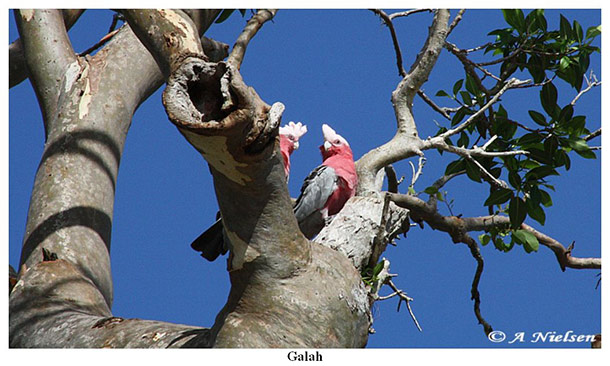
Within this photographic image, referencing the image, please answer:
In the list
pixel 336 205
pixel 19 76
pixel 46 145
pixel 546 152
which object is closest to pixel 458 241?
pixel 546 152

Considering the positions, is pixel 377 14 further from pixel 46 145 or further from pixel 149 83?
pixel 46 145

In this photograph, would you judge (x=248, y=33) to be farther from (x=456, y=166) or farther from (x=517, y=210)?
(x=517, y=210)

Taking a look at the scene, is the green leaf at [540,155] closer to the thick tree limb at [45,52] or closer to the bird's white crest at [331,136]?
the bird's white crest at [331,136]

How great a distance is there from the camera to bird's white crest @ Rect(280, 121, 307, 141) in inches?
180

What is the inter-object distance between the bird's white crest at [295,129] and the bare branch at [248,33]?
3.46 ft

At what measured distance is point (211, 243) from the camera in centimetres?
311

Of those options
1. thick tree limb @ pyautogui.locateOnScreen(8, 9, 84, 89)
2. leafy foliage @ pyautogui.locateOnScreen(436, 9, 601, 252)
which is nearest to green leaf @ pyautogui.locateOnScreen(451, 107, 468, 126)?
leafy foliage @ pyautogui.locateOnScreen(436, 9, 601, 252)

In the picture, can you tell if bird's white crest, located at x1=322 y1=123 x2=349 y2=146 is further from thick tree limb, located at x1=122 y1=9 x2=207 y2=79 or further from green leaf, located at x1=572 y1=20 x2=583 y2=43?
thick tree limb, located at x1=122 y1=9 x2=207 y2=79

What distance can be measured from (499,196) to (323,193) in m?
1.08

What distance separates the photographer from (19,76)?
396 centimetres

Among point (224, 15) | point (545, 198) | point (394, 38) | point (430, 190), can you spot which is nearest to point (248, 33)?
point (224, 15)

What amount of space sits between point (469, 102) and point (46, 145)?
1943 mm

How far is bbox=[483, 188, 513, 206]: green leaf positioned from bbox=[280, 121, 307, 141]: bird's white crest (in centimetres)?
162

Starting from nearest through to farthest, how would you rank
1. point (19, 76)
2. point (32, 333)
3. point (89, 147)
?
point (32, 333)
point (89, 147)
point (19, 76)
